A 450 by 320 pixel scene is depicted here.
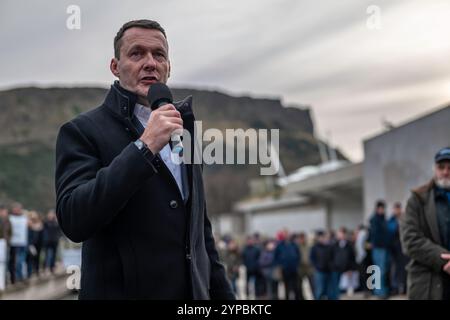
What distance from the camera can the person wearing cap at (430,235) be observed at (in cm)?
548

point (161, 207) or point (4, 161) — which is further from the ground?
point (4, 161)

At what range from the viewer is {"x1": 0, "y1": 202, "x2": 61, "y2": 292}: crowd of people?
16.3m

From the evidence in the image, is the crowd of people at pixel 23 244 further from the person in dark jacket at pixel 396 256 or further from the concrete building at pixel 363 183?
the concrete building at pixel 363 183

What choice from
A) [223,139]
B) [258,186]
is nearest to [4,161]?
[258,186]

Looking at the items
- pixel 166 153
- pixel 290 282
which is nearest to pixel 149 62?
pixel 166 153

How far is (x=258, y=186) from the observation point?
90188mm

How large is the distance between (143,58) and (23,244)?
15.2 metres

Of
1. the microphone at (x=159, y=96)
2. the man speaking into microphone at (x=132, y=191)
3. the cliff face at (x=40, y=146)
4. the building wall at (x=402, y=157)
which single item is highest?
the cliff face at (x=40, y=146)

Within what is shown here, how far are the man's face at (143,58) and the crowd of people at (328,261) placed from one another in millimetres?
11070

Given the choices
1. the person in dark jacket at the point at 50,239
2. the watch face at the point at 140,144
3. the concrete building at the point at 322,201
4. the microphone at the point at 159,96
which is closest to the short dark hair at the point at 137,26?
the microphone at the point at 159,96

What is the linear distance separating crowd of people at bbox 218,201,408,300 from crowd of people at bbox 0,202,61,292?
466 centimetres

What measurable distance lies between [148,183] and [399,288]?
43.3 ft

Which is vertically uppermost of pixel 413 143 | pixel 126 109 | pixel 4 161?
pixel 4 161

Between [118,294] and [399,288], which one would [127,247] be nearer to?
[118,294]
